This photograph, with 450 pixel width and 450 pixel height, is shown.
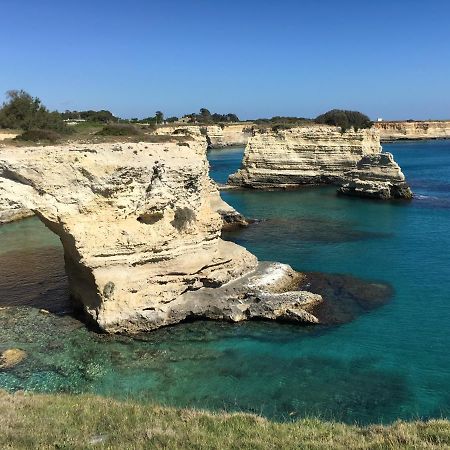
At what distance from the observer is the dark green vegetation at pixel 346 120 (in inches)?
2300

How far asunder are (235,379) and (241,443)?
Result: 5571 mm

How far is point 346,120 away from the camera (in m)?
61.4

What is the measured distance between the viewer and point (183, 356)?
14.8m

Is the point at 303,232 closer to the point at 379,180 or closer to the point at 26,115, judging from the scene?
the point at 379,180

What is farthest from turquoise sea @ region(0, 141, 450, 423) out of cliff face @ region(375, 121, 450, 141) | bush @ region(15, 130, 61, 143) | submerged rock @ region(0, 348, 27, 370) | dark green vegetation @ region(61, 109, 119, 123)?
cliff face @ region(375, 121, 450, 141)

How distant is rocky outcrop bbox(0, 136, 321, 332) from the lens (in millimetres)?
15617

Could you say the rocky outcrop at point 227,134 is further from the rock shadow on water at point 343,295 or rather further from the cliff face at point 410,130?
the rock shadow on water at point 343,295

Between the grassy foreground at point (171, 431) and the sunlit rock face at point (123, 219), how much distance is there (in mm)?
6710

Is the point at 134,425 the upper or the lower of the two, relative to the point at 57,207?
lower

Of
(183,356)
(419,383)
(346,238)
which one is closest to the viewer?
(419,383)

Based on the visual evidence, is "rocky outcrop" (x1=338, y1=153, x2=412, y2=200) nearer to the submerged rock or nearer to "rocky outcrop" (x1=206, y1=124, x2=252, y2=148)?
Answer: the submerged rock

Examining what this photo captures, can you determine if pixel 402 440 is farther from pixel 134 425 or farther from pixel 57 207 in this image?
pixel 57 207

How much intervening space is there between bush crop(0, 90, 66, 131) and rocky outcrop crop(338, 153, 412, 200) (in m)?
28.5

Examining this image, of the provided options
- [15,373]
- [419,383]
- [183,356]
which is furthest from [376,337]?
[15,373]
